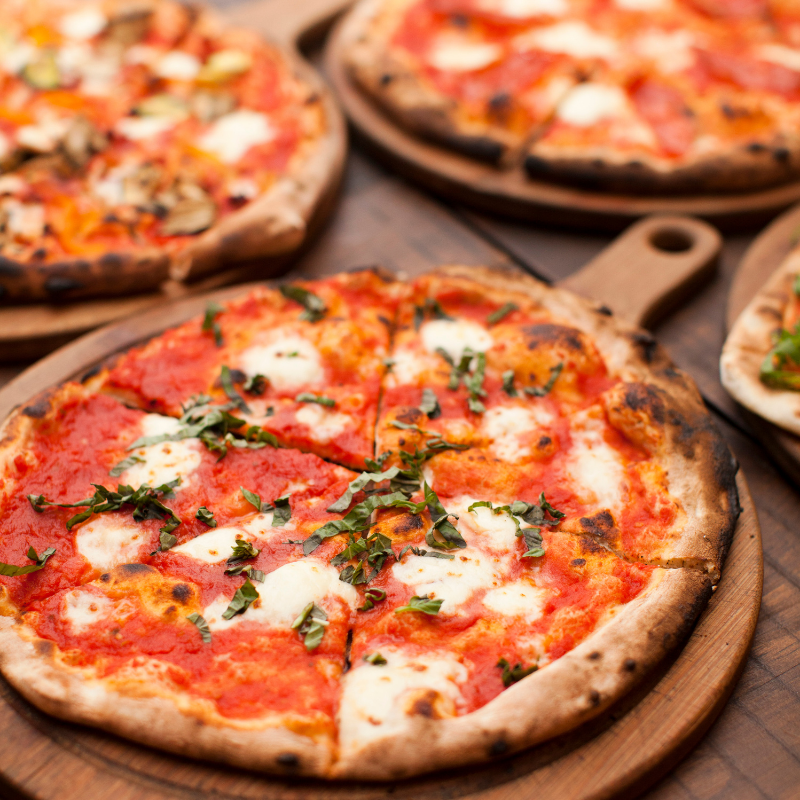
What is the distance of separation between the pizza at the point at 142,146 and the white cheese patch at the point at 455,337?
103cm

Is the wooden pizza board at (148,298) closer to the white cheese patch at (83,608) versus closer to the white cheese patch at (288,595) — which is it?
the white cheese patch at (83,608)

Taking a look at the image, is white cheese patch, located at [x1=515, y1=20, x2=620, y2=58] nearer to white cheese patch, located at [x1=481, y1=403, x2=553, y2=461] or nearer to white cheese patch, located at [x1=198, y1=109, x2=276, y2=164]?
white cheese patch, located at [x1=198, y1=109, x2=276, y2=164]

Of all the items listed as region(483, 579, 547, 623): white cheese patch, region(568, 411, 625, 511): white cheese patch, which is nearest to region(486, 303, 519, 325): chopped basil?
region(568, 411, 625, 511): white cheese patch

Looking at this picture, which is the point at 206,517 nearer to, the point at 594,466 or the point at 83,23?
the point at 594,466

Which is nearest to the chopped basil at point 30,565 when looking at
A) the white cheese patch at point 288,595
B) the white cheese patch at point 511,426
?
the white cheese patch at point 288,595

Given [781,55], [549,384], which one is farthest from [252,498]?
[781,55]

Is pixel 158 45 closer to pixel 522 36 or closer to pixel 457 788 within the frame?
pixel 522 36

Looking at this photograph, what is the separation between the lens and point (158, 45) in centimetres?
591

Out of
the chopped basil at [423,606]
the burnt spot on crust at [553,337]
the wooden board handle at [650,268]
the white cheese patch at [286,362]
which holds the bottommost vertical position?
the chopped basil at [423,606]

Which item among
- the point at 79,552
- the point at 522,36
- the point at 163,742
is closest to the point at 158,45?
the point at 522,36

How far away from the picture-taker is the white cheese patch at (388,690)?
2516 millimetres

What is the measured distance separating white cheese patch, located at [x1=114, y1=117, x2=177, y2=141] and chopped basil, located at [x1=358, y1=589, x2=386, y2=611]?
11.8 ft

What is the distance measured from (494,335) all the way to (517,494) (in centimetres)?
89

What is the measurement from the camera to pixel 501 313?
154 inches
